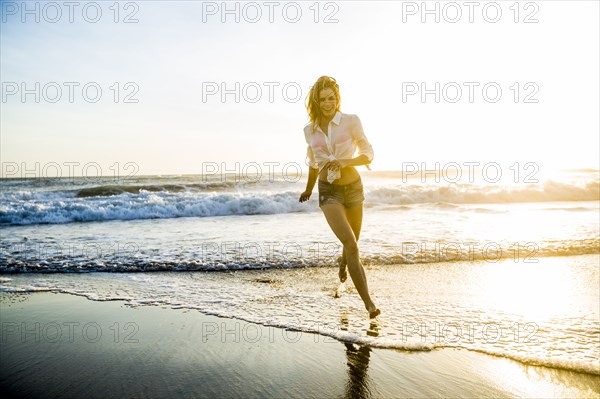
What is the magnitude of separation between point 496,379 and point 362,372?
0.96m

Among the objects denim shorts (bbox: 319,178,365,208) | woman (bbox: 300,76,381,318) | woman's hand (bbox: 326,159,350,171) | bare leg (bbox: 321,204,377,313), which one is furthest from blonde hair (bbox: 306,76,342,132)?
bare leg (bbox: 321,204,377,313)

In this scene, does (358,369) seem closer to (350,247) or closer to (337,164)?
(350,247)

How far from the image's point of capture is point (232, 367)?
3.33 m

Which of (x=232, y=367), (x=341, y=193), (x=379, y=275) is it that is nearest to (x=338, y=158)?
(x=341, y=193)

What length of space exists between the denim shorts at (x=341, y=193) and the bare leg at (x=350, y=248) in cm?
7

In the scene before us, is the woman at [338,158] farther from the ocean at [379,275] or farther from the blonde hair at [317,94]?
the ocean at [379,275]

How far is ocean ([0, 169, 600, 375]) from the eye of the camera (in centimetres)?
407

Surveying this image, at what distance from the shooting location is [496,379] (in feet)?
10.2

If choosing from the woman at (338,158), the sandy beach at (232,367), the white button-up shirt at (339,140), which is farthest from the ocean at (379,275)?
the white button-up shirt at (339,140)

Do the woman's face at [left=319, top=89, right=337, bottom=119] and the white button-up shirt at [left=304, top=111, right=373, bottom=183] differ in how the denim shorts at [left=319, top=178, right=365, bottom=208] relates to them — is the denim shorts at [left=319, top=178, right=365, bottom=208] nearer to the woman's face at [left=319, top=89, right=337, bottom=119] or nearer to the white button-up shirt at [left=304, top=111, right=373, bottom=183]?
the white button-up shirt at [left=304, top=111, right=373, bottom=183]

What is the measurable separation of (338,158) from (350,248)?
2.82 feet

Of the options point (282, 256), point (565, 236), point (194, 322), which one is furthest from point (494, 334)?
point (565, 236)

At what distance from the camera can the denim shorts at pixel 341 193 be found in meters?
4.13

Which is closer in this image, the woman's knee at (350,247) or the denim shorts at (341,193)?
the woman's knee at (350,247)
